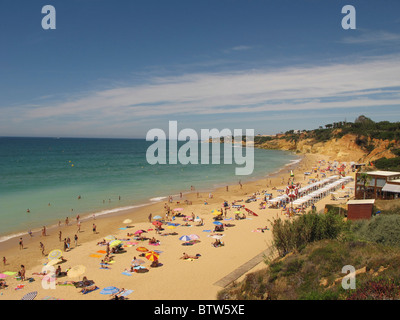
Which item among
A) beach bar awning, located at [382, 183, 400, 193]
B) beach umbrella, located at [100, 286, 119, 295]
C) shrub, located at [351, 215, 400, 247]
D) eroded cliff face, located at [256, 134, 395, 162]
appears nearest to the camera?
shrub, located at [351, 215, 400, 247]

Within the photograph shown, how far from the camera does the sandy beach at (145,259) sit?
38.2 feet

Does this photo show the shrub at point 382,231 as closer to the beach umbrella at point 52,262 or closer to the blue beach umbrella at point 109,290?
the blue beach umbrella at point 109,290

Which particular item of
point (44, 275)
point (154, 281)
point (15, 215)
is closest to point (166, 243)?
point (154, 281)

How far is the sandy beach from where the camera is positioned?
1166cm

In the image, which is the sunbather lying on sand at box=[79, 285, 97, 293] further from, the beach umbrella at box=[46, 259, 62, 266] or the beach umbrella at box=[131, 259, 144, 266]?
the beach umbrella at box=[46, 259, 62, 266]

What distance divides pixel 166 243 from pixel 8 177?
41.4 meters

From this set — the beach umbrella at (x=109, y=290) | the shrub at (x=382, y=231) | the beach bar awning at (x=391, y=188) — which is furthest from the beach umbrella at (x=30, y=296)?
the beach bar awning at (x=391, y=188)

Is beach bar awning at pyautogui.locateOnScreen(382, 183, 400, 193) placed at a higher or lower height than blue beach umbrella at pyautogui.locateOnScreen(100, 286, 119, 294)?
higher

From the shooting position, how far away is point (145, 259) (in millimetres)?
14984

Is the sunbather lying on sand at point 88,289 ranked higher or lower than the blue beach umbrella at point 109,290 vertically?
lower

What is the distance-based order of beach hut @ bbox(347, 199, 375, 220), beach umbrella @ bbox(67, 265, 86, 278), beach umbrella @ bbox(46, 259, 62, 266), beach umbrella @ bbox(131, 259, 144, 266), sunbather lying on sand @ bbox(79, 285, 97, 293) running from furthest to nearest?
1. beach hut @ bbox(347, 199, 375, 220)
2. beach umbrella @ bbox(131, 259, 144, 266)
3. beach umbrella @ bbox(46, 259, 62, 266)
4. beach umbrella @ bbox(67, 265, 86, 278)
5. sunbather lying on sand @ bbox(79, 285, 97, 293)

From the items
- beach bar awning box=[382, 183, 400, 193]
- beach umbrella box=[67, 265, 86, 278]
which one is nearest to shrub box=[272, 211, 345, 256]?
beach umbrella box=[67, 265, 86, 278]

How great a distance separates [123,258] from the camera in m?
15.3

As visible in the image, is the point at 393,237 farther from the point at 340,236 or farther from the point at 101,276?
the point at 101,276
